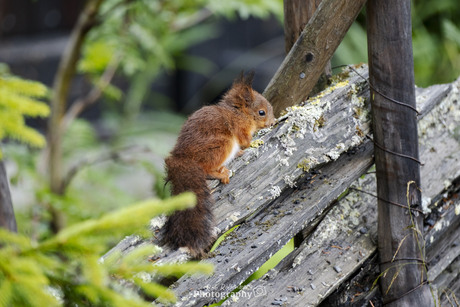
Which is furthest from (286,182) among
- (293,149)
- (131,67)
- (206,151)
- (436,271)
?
(131,67)

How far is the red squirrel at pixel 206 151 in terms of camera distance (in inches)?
49.6

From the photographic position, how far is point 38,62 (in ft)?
15.5

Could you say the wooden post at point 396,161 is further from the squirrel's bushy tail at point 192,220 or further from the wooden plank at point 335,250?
the squirrel's bushy tail at point 192,220

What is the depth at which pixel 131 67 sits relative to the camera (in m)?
2.82

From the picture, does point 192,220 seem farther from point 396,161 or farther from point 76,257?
point 396,161

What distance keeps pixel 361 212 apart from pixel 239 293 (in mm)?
641

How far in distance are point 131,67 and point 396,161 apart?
1.99 m

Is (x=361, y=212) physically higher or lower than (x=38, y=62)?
lower

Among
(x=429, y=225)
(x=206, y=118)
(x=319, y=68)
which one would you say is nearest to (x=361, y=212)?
(x=429, y=225)

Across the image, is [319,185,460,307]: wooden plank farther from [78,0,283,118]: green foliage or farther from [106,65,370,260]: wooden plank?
[78,0,283,118]: green foliage

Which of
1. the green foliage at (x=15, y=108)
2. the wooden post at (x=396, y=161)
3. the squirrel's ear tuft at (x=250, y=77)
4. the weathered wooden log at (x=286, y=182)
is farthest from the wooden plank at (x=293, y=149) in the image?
the green foliage at (x=15, y=108)

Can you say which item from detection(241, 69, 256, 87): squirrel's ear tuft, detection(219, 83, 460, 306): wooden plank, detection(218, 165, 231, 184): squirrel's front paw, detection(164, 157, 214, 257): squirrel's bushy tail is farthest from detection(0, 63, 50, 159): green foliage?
detection(241, 69, 256, 87): squirrel's ear tuft

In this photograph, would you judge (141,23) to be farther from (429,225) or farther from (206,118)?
(429,225)

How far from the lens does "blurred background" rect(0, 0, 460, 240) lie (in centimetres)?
286
